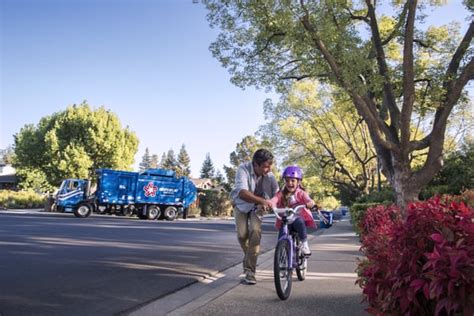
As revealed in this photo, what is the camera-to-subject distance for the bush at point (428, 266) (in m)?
2.26

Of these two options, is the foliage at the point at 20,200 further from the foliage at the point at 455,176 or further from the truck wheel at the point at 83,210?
the foliage at the point at 455,176

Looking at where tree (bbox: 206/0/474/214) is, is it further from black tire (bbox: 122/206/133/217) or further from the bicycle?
black tire (bbox: 122/206/133/217)

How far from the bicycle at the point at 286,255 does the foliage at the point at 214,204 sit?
38.4 meters

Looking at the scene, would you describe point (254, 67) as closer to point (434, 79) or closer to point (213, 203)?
point (434, 79)

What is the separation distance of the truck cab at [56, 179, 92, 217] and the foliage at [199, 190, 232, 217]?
16.6m

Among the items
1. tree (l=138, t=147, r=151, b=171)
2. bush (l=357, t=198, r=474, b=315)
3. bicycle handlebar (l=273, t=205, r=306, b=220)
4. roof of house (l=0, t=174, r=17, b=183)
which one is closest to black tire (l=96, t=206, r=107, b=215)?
bicycle handlebar (l=273, t=205, r=306, b=220)

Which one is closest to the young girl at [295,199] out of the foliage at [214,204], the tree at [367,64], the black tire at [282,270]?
the black tire at [282,270]

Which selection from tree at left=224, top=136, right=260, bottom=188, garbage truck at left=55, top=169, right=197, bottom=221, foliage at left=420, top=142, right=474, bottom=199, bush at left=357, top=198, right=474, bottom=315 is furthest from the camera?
tree at left=224, top=136, right=260, bottom=188

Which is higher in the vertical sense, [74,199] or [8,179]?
[8,179]

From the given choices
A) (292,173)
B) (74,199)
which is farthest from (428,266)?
(74,199)

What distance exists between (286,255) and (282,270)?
0.27 meters

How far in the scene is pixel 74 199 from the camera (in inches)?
1131

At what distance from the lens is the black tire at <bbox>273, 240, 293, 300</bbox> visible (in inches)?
203

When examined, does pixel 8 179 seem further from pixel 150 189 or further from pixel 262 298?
pixel 262 298
